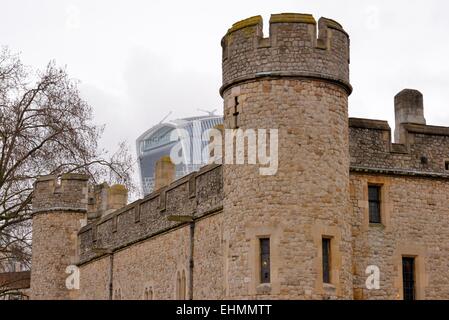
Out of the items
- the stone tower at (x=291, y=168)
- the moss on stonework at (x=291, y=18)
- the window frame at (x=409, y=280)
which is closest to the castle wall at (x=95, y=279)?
the stone tower at (x=291, y=168)

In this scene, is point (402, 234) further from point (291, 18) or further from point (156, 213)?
point (156, 213)

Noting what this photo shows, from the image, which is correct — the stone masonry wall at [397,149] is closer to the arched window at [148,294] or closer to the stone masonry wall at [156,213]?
the stone masonry wall at [156,213]

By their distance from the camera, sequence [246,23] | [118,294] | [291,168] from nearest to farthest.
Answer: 1. [291,168]
2. [246,23]
3. [118,294]

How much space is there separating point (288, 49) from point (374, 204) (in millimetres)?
3977

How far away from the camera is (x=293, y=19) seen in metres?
19.8

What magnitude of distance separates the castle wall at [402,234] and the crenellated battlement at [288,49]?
2.66m

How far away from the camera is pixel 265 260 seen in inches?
766

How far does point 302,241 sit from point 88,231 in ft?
45.4

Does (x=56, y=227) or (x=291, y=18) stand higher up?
(x=291, y=18)

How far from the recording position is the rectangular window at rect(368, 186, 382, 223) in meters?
21.2

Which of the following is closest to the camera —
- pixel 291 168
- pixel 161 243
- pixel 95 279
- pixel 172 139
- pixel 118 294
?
pixel 291 168

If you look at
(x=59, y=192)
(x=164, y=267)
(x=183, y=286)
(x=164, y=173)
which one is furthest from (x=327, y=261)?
(x=59, y=192)

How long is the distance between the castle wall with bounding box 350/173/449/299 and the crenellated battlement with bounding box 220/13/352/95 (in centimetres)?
266

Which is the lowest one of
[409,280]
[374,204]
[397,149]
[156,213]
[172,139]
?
[409,280]
